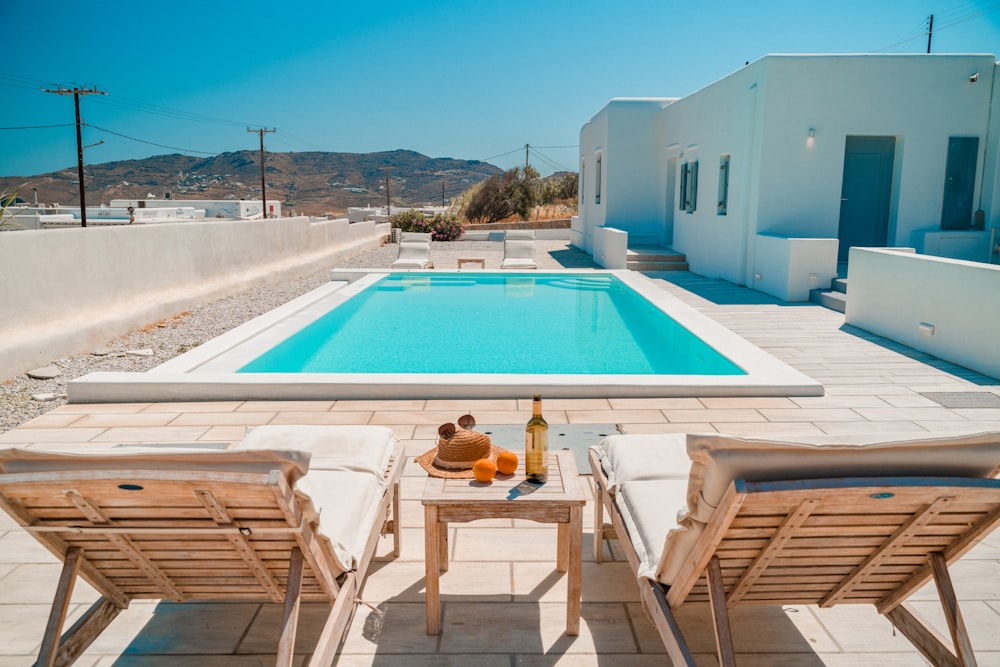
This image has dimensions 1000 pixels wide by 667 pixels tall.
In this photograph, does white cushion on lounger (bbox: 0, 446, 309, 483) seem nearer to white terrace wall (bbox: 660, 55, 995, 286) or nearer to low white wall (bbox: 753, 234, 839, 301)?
low white wall (bbox: 753, 234, 839, 301)

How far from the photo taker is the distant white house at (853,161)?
10.2 meters

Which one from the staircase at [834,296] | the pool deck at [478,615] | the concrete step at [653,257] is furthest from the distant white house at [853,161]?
the pool deck at [478,615]

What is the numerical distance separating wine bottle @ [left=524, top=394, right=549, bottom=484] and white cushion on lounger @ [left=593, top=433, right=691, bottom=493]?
0.36m

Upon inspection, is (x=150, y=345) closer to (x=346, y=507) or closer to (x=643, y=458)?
(x=346, y=507)

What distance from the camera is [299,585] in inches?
77.2

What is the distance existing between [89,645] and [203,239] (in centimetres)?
890

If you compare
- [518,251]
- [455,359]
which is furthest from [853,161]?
[455,359]

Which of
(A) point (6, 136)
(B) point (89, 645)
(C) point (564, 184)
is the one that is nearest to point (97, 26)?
(A) point (6, 136)

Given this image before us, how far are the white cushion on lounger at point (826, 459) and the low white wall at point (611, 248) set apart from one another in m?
11.7

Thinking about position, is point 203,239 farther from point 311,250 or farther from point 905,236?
point 905,236

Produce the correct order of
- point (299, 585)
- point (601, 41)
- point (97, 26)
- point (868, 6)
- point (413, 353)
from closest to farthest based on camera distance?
point (299, 585)
point (413, 353)
point (868, 6)
point (601, 41)
point (97, 26)

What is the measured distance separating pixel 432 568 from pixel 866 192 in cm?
1121

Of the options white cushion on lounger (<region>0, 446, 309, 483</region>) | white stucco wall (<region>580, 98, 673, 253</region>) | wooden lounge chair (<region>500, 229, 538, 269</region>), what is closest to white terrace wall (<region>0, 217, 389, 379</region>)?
wooden lounge chair (<region>500, 229, 538, 269</region>)

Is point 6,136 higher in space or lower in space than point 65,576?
higher
